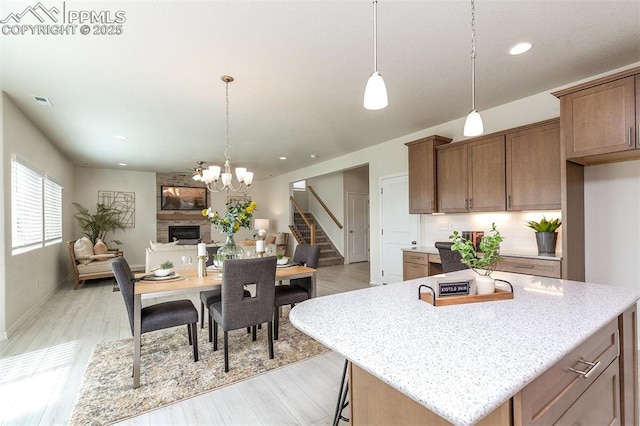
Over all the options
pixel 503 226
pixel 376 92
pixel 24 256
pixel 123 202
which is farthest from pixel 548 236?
pixel 123 202

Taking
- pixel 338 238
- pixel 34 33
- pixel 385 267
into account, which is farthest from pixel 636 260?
pixel 338 238

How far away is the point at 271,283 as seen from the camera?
2719 mm

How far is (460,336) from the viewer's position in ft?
3.34

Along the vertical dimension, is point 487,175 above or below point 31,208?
above

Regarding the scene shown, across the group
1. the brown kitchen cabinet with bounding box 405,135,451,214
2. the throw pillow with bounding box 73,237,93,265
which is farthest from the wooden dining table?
the throw pillow with bounding box 73,237,93,265

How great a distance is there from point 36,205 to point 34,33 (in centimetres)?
335

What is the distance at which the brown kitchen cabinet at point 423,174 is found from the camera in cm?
420

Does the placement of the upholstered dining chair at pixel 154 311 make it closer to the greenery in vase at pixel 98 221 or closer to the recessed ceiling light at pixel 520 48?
the recessed ceiling light at pixel 520 48

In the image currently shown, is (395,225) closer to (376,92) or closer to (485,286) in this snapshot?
(485,286)

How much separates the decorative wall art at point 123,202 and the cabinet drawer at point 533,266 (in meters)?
9.07

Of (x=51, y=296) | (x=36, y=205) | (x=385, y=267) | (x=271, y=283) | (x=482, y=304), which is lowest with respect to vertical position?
(x=51, y=296)

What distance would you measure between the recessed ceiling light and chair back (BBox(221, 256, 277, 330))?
2776 millimetres

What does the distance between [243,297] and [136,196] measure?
7.57 metres

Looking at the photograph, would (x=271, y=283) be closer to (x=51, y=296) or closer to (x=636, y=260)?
(x=636, y=260)
